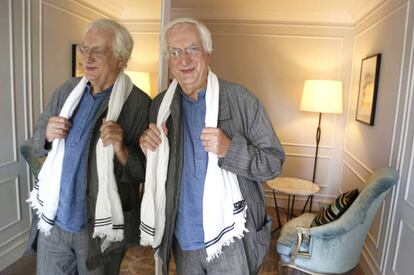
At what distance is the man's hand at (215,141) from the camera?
36.9 inches

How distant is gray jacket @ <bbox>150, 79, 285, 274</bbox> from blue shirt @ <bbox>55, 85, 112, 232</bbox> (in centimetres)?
33

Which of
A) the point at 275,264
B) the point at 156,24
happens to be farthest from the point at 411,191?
the point at 156,24

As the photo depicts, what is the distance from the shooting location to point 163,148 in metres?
1.02

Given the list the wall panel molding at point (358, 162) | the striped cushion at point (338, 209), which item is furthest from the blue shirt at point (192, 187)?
the wall panel molding at point (358, 162)

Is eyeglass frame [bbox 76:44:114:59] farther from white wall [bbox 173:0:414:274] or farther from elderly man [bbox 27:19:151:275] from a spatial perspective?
white wall [bbox 173:0:414:274]

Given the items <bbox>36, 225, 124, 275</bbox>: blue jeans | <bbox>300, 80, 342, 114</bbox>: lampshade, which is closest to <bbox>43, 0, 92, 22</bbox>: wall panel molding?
<bbox>36, 225, 124, 275</bbox>: blue jeans

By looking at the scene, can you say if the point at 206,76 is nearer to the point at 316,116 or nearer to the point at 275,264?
the point at 275,264

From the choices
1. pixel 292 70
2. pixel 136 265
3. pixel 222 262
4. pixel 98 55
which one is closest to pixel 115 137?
pixel 98 55

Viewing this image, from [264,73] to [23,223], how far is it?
2817mm

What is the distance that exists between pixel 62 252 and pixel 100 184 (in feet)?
1.02

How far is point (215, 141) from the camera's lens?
938 mm

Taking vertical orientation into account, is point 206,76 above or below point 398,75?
below

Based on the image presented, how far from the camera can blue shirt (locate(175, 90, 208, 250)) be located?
101 centimetres

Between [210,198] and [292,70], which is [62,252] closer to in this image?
[210,198]
